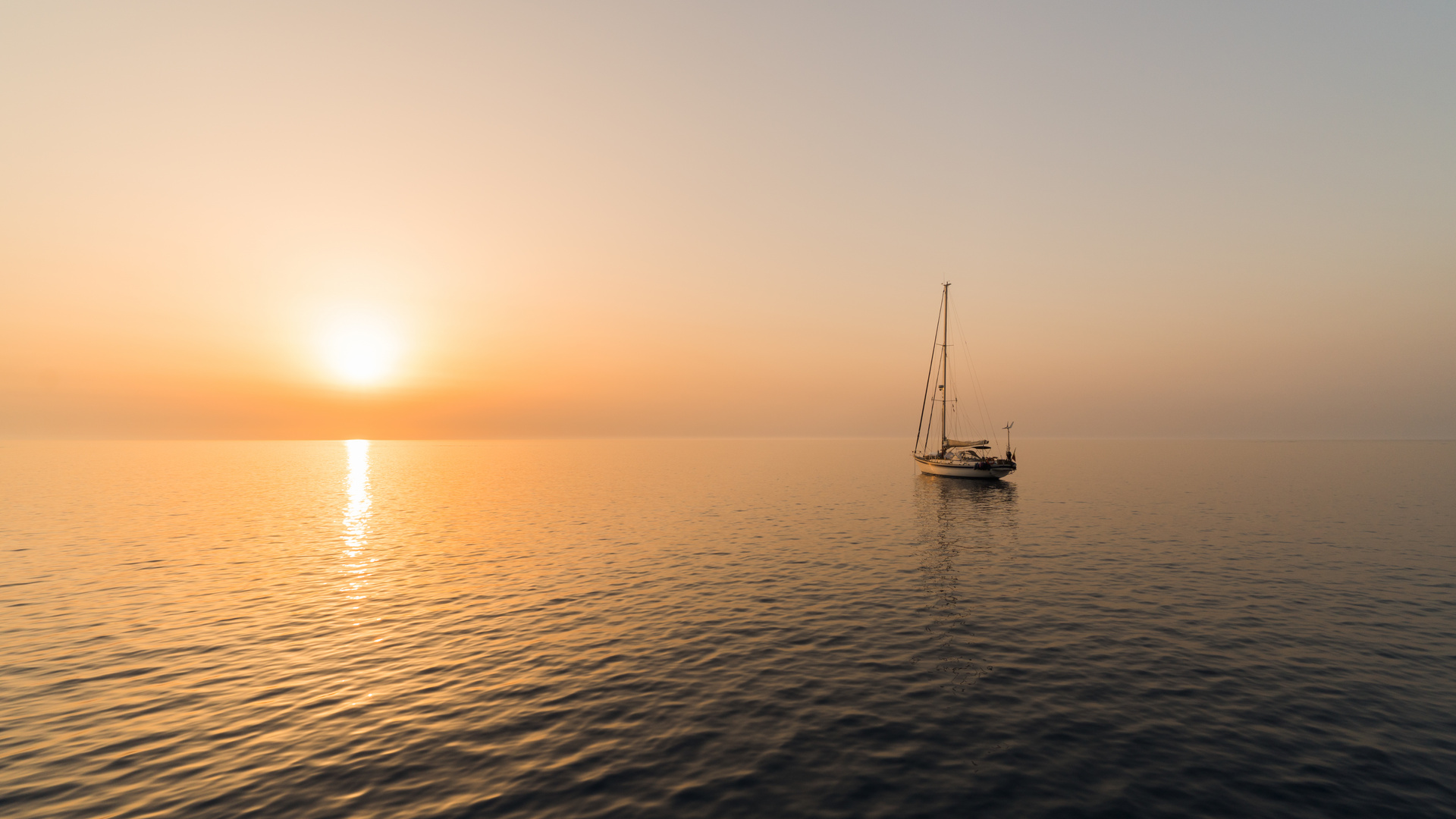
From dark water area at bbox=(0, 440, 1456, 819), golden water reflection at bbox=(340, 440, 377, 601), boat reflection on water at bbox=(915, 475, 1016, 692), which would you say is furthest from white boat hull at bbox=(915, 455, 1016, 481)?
golden water reflection at bbox=(340, 440, 377, 601)

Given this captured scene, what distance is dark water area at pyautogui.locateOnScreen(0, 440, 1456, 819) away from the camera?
44.1 ft

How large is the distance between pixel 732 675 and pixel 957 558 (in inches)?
999

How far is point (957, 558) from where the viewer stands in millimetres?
39500

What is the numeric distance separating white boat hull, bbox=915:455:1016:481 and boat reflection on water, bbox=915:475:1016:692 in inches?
151

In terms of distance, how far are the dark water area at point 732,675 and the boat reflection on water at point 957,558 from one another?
296 millimetres

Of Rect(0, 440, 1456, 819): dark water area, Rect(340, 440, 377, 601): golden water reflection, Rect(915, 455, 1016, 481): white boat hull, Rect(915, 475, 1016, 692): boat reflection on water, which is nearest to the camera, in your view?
Rect(0, 440, 1456, 819): dark water area

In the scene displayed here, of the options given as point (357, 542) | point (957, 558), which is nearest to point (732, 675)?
point (957, 558)

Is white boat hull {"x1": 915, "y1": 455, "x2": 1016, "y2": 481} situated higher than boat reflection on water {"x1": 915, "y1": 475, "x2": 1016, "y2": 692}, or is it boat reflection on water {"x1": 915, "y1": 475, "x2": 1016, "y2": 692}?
white boat hull {"x1": 915, "y1": 455, "x2": 1016, "y2": 481}

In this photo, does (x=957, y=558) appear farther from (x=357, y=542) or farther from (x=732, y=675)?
(x=357, y=542)

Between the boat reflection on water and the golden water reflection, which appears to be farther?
the golden water reflection

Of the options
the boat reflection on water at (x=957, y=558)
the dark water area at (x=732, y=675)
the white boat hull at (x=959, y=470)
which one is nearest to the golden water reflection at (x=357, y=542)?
the dark water area at (x=732, y=675)

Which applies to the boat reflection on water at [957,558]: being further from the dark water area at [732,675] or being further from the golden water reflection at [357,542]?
the golden water reflection at [357,542]

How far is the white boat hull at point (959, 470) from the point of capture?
91500 mm

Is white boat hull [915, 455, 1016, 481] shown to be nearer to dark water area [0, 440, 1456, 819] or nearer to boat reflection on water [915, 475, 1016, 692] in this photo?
boat reflection on water [915, 475, 1016, 692]
